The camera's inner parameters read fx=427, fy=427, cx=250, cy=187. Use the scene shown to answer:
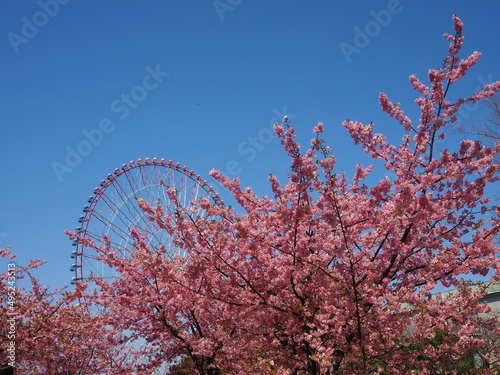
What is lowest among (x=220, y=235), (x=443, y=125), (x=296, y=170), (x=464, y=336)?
(x=464, y=336)

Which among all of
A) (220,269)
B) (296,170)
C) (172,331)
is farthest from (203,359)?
(296,170)

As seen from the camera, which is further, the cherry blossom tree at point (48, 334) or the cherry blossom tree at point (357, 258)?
the cherry blossom tree at point (48, 334)

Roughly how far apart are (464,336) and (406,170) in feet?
9.32

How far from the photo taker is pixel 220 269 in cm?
721

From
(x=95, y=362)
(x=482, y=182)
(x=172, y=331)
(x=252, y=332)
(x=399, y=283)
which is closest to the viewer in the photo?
(x=482, y=182)

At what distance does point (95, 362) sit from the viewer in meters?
14.7

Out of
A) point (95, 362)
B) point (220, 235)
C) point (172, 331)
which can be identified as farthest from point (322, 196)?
point (95, 362)

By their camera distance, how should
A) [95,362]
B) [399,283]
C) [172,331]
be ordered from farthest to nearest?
[95,362] → [172,331] → [399,283]

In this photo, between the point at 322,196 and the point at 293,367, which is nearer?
the point at 322,196

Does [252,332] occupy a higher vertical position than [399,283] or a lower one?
lower

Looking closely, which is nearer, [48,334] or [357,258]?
[357,258]

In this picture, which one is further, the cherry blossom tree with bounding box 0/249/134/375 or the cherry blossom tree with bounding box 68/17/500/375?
the cherry blossom tree with bounding box 0/249/134/375

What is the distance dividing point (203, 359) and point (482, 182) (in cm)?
712

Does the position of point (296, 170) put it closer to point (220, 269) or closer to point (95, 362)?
point (220, 269)
